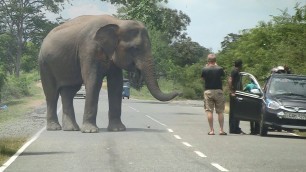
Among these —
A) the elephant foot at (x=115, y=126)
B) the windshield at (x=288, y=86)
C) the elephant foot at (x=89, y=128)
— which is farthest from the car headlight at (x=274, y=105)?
the elephant foot at (x=89, y=128)

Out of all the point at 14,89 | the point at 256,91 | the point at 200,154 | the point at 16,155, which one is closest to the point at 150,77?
the point at 256,91

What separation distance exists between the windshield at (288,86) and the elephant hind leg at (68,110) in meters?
6.09

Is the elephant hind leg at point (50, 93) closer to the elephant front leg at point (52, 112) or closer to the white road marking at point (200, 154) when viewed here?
the elephant front leg at point (52, 112)

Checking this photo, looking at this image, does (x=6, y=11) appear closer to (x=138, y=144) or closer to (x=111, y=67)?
(x=111, y=67)

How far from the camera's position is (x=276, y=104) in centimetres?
2017

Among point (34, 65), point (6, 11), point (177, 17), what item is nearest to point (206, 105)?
point (6, 11)

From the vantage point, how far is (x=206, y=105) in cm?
2091

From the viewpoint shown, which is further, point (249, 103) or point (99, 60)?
point (99, 60)

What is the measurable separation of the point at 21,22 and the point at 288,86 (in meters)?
66.7

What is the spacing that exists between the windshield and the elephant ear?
4.79 meters

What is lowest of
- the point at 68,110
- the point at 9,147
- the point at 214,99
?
the point at 9,147

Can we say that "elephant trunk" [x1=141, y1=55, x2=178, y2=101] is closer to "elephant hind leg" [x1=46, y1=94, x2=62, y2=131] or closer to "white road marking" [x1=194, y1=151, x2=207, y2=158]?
"elephant hind leg" [x1=46, y1=94, x2=62, y2=131]

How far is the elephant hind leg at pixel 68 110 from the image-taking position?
2327cm

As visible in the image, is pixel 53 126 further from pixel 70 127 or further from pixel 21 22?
pixel 21 22
